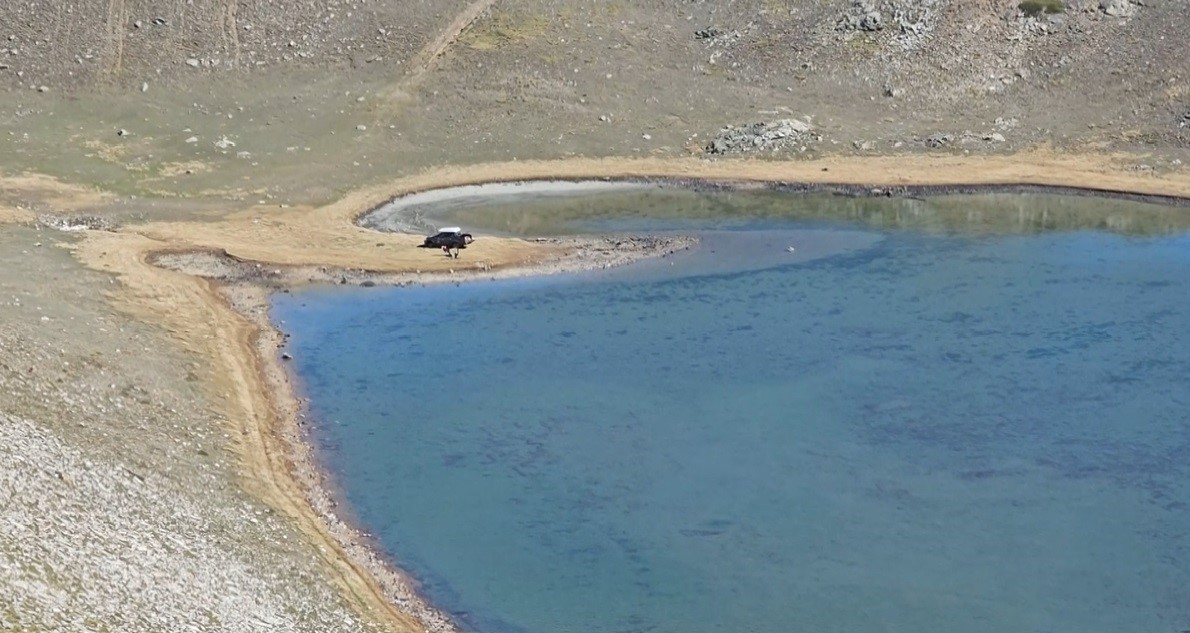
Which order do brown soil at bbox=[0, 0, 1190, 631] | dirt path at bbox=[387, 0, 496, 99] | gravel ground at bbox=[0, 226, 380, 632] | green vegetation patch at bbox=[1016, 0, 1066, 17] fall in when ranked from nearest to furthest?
gravel ground at bbox=[0, 226, 380, 632], brown soil at bbox=[0, 0, 1190, 631], dirt path at bbox=[387, 0, 496, 99], green vegetation patch at bbox=[1016, 0, 1066, 17]

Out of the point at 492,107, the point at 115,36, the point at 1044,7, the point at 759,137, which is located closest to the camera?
the point at 759,137

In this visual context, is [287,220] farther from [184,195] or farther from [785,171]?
[785,171]

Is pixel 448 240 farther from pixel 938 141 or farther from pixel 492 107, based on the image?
pixel 938 141

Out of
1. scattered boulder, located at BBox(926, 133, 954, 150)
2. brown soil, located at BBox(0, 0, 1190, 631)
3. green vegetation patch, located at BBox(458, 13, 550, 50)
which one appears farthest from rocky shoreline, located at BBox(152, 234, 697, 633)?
green vegetation patch, located at BBox(458, 13, 550, 50)

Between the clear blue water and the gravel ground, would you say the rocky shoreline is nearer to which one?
the clear blue water

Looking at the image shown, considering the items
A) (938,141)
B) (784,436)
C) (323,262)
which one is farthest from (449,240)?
(938,141)
